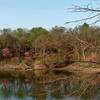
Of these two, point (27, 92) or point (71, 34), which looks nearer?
point (71, 34)

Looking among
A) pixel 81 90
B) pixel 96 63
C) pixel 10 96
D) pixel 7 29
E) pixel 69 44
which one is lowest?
pixel 10 96

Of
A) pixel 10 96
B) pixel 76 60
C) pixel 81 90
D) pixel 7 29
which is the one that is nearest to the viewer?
pixel 81 90

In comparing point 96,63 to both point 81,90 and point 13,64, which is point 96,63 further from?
point 13,64

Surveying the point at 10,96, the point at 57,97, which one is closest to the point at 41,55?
the point at 57,97

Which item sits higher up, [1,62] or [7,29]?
[7,29]

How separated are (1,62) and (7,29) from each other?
12.4 m

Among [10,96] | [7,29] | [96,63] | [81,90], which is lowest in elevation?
[10,96]

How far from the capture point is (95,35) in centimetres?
184

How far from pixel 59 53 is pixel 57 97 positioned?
1276 cm

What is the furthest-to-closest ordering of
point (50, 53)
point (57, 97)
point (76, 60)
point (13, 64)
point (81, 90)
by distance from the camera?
point (13, 64), point (57, 97), point (50, 53), point (76, 60), point (81, 90)

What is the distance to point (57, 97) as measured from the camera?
14.4m

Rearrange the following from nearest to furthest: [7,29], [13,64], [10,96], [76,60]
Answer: [76,60], [10,96], [13,64], [7,29]

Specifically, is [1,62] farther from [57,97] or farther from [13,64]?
[57,97]

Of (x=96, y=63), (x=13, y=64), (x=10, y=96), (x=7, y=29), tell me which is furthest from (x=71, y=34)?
(x=7, y=29)
